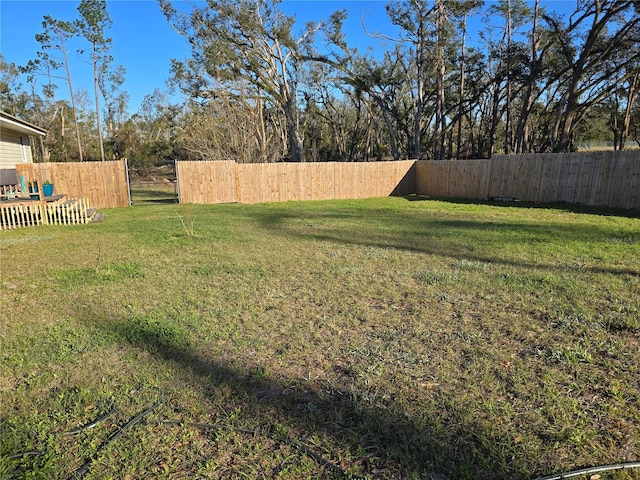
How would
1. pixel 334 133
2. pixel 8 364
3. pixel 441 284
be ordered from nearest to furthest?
pixel 8 364 → pixel 441 284 → pixel 334 133

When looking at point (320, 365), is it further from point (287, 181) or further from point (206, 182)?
point (287, 181)

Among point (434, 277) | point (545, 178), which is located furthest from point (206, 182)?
point (545, 178)

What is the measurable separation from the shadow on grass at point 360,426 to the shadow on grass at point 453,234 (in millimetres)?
3750

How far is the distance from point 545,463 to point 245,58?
24.6 meters

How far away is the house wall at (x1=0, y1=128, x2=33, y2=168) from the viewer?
1260cm

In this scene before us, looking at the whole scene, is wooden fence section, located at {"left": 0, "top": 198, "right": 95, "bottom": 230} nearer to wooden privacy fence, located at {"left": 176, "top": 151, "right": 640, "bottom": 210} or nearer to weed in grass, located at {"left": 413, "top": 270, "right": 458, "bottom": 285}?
wooden privacy fence, located at {"left": 176, "top": 151, "right": 640, "bottom": 210}

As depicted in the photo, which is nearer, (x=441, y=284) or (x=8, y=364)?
(x=8, y=364)

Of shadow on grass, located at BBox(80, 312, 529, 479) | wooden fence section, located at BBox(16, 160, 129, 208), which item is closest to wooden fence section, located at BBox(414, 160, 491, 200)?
wooden fence section, located at BBox(16, 160, 129, 208)

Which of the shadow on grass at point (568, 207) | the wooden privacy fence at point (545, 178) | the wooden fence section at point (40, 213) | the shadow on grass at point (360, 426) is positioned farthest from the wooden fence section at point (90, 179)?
the shadow on grass at point (568, 207)

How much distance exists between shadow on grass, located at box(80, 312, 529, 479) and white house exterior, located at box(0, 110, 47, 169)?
42.3 feet

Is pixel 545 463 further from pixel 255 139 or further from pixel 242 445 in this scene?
pixel 255 139

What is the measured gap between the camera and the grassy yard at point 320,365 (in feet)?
6.15

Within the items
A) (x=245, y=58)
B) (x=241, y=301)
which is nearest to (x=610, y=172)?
(x=241, y=301)

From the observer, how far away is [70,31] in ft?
85.6
